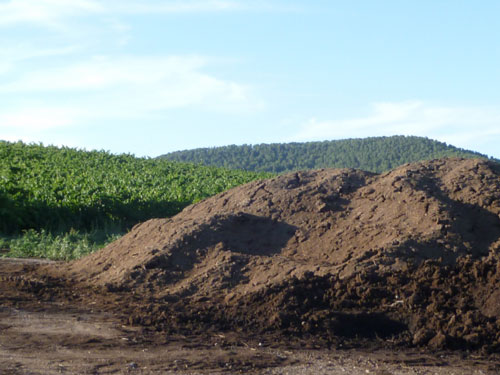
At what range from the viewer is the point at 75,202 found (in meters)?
15.3

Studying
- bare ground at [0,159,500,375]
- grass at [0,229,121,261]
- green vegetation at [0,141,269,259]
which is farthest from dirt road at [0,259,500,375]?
green vegetation at [0,141,269,259]

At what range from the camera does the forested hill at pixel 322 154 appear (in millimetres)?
77750

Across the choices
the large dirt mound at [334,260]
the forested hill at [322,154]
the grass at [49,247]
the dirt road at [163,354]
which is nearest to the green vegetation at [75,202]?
the grass at [49,247]

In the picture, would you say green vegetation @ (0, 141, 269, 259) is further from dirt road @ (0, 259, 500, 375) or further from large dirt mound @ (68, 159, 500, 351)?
dirt road @ (0, 259, 500, 375)

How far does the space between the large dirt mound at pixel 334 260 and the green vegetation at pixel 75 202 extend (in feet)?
12.9

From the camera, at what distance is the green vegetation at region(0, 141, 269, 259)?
11.9m

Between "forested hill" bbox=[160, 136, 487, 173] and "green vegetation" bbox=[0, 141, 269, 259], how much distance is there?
175 feet

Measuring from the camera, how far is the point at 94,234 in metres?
13.1

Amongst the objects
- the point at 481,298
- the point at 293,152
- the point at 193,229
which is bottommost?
the point at 481,298

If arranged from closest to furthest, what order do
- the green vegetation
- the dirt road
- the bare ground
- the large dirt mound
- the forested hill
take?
the dirt road < the bare ground < the large dirt mound < the green vegetation < the forested hill

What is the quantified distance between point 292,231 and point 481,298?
2438 mm

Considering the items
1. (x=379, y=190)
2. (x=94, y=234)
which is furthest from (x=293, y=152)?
(x=379, y=190)

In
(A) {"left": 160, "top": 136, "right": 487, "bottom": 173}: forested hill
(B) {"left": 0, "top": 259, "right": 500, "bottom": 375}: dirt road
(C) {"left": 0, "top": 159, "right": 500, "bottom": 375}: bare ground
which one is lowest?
(B) {"left": 0, "top": 259, "right": 500, "bottom": 375}: dirt road

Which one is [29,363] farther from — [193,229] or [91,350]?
[193,229]
